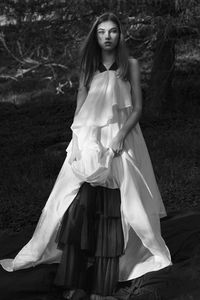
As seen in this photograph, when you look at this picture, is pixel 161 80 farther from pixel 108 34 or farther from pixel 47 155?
pixel 108 34

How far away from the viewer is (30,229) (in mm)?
4855

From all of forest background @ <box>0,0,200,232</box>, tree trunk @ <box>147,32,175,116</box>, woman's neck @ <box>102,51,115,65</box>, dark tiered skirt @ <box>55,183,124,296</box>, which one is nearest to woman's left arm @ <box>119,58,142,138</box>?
woman's neck @ <box>102,51,115,65</box>

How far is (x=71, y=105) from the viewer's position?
11.1 metres

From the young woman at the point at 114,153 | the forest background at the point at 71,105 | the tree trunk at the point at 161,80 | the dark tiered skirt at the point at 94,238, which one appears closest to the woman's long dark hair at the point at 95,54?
the young woman at the point at 114,153

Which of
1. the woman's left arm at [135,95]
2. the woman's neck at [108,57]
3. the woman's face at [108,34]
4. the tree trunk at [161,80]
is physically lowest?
the tree trunk at [161,80]

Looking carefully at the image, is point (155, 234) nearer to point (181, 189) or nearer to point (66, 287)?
point (66, 287)

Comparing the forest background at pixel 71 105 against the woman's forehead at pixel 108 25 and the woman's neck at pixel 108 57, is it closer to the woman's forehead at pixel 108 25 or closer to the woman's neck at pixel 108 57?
the woman's neck at pixel 108 57

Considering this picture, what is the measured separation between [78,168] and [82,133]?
197 mm

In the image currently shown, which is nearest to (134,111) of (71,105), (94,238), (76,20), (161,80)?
(94,238)

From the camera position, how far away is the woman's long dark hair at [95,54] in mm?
3301

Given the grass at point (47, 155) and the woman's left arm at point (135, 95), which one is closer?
the woman's left arm at point (135, 95)

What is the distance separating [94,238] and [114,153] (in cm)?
48

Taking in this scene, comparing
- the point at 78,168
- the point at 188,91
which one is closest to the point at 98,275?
the point at 78,168

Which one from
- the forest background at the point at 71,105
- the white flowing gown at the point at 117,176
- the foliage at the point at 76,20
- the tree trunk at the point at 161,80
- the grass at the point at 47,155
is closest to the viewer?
the white flowing gown at the point at 117,176
